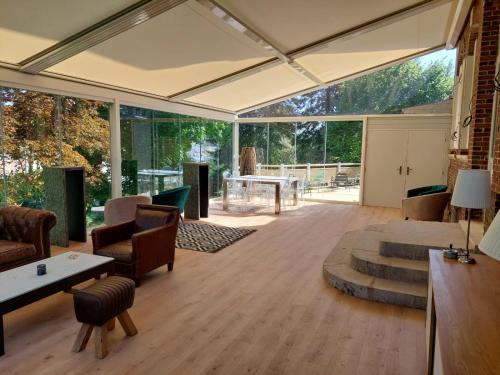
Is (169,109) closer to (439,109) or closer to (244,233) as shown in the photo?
(244,233)

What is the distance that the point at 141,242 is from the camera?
4043 millimetres

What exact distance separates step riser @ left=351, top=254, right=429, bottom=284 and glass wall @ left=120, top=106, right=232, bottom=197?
4.84 m

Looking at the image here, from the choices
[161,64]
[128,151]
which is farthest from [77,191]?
[161,64]

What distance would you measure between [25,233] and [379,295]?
158 inches

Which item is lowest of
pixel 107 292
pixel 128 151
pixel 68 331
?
pixel 68 331

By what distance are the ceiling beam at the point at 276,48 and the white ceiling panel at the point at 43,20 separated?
1.16 meters

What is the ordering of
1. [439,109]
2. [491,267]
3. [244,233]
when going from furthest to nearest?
[439,109] → [244,233] → [491,267]

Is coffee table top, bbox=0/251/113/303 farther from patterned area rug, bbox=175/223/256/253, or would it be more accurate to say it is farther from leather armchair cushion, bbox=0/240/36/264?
patterned area rug, bbox=175/223/256/253

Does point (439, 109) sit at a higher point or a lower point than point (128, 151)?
higher

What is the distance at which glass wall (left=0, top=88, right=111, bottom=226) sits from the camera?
5.06 meters

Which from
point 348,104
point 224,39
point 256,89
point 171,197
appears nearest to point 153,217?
point 171,197

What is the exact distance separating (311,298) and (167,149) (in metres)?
5.58

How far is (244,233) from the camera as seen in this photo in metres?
6.61

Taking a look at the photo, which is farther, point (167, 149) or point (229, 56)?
point (167, 149)
